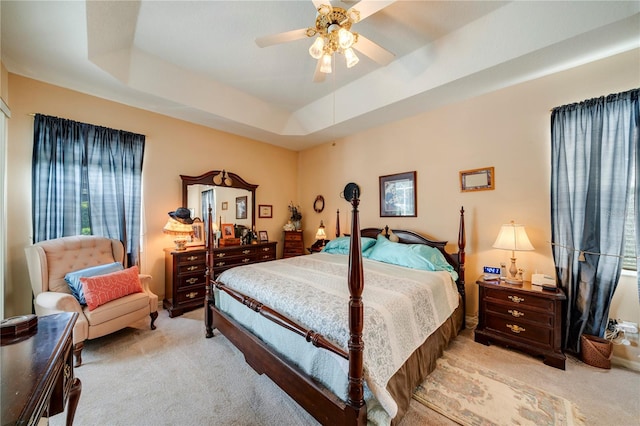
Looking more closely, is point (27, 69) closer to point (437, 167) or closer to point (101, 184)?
point (101, 184)

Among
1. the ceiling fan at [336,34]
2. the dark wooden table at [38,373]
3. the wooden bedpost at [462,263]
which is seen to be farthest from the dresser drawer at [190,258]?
the wooden bedpost at [462,263]

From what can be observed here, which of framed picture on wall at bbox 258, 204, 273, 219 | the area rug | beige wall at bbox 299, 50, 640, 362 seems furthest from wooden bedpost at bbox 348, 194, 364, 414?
framed picture on wall at bbox 258, 204, 273, 219

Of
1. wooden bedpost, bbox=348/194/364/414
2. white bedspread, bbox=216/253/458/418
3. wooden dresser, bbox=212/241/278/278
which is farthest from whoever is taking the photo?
wooden dresser, bbox=212/241/278/278

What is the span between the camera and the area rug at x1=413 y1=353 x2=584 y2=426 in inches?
61.9

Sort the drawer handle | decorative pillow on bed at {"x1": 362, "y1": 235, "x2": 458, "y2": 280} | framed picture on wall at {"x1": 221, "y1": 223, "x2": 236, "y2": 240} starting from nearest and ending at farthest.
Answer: the drawer handle
decorative pillow on bed at {"x1": 362, "y1": 235, "x2": 458, "y2": 280}
framed picture on wall at {"x1": 221, "y1": 223, "x2": 236, "y2": 240}

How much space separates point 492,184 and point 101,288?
443 centimetres

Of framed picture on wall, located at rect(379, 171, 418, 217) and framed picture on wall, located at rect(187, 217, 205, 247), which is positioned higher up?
framed picture on wall, located at rect(379, 171, 418, 217)

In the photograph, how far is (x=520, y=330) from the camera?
7.53 feet

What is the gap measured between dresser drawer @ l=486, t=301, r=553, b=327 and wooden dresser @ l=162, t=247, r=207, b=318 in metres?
3.69

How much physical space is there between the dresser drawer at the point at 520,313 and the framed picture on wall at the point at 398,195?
1.47m

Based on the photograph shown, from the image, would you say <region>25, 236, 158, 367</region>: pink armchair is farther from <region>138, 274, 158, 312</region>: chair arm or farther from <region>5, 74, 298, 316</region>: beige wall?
<region>5, 74, 298, 316</region>: beige wall

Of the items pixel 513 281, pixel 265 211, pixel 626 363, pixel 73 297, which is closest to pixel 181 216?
pixel 73 297

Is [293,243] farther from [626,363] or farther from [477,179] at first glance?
[626,363]

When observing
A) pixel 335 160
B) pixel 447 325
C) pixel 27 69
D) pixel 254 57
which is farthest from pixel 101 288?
pixel 335 160
